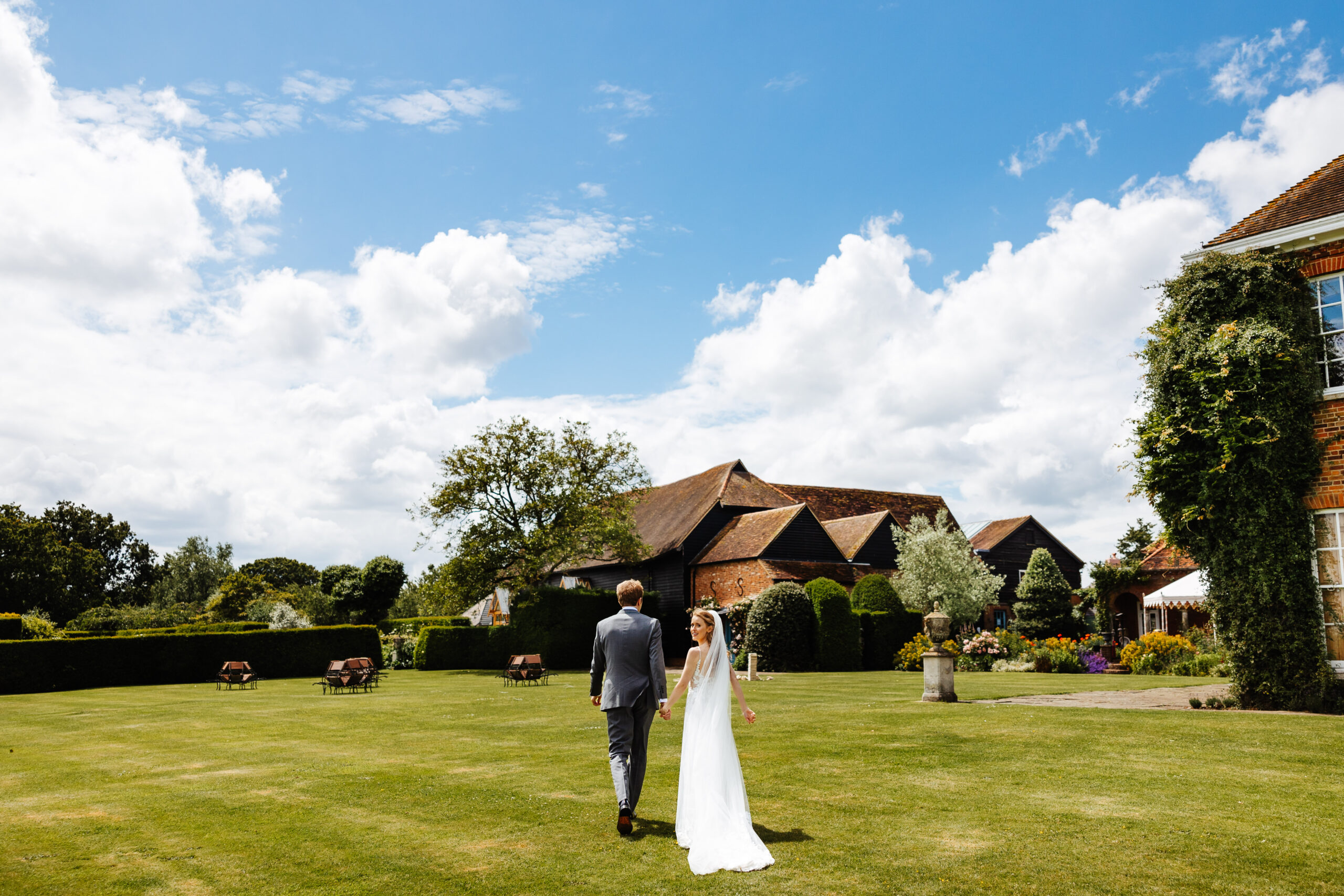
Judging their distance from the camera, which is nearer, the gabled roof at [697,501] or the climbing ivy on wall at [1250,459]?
the climbing ivy on wall at [1250,459]

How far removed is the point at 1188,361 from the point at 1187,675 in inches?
526

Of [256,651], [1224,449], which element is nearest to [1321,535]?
[1224,449]

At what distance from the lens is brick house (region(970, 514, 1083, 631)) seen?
2034 inches

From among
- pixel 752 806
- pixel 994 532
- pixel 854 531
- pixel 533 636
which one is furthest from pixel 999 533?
pixel 752 806

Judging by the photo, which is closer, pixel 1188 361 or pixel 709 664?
pixel 709 664

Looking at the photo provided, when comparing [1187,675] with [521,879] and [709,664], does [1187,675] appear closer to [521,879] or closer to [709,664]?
[709,664]

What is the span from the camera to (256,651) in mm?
34281

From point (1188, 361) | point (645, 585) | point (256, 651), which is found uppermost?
point (1188, 361)

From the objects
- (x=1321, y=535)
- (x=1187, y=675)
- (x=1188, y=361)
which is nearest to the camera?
(x=1321, y=535)

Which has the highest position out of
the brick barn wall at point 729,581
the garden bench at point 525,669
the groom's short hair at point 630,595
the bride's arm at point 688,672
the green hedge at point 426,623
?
the brick barn wall at point 729,581

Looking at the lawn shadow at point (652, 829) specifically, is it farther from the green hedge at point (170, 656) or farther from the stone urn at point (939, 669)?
the green hedge at point (170, 656)

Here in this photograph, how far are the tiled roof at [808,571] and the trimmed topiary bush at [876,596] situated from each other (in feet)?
5.81

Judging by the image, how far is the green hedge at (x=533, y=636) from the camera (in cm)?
3569

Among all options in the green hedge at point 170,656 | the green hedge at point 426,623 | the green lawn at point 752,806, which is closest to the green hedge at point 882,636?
the green lawn at point 752,806
